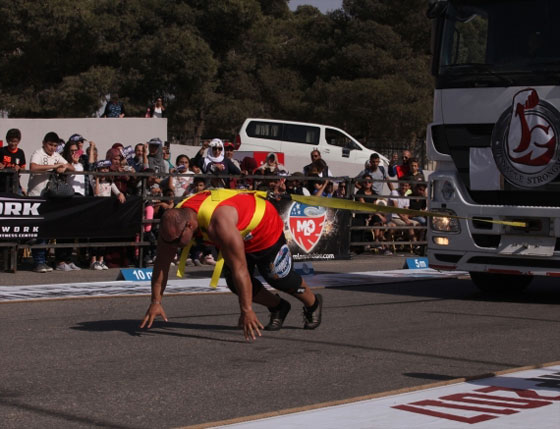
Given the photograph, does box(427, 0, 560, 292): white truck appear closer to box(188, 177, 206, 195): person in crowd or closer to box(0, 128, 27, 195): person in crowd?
box(188, 177, 206, 195): person in crowd

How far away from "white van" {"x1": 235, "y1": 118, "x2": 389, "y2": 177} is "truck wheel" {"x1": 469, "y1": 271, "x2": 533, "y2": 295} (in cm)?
1723

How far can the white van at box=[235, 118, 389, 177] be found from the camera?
3112cm

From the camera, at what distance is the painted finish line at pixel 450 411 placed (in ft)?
18.5

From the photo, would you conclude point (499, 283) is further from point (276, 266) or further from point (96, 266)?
point (96, 266)

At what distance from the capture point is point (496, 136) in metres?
12.3

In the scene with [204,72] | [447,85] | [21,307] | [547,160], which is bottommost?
[21,307]

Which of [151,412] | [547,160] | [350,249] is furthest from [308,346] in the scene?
[350,249]

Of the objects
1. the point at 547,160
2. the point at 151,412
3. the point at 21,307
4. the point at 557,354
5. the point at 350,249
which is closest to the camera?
the point at 151,412

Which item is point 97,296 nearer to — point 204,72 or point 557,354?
point 557,354

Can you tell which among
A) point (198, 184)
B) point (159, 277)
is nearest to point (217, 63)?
point (198, 184)

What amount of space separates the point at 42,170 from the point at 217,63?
2505cm

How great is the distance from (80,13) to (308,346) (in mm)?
28686

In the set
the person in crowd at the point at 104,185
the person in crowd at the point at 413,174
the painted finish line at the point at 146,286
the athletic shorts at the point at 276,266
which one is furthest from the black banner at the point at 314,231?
the athletic shorts at the point at 276,266

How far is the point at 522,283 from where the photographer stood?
13.8 m
